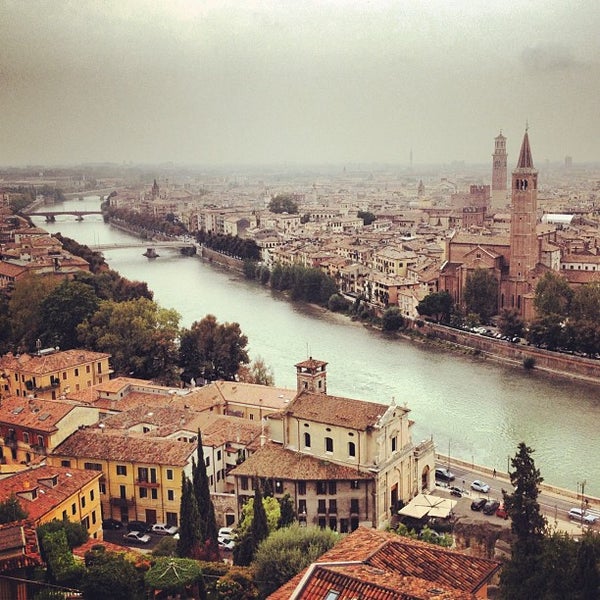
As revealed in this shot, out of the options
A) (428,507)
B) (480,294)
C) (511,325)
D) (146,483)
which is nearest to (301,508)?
(428,507)

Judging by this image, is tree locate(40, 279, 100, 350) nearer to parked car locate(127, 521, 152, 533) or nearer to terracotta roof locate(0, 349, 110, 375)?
terracotta roof locate(0, 349, 110, 375)

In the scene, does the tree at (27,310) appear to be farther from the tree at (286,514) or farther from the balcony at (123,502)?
the tree at (286,514)

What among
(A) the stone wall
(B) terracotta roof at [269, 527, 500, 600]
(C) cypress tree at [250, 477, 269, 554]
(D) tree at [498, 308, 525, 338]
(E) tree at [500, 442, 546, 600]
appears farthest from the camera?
(D) tree at [498, 308, 525, 338]

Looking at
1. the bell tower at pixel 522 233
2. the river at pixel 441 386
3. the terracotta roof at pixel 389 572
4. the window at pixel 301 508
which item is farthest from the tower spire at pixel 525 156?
the terracotta roof at pixel 389 572

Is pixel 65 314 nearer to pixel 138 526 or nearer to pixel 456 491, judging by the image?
pixel 138 526

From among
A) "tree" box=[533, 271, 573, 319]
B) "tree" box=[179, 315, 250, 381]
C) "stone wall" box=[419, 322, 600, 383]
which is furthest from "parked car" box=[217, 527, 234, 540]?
"tree" box=[533, 271, 573, 319]

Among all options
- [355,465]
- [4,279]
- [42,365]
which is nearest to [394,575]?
[355,465]
